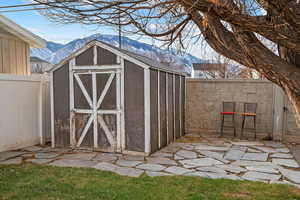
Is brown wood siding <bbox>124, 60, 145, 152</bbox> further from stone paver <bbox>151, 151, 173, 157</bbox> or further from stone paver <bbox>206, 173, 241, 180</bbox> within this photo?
stone paver <bbox>206, 173, 241, 180</bbox>

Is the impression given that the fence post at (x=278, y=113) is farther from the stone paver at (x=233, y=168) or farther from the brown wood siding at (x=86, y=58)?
the brown wood siding at (x=86, y=58)

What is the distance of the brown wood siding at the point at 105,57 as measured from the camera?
509 centimetres

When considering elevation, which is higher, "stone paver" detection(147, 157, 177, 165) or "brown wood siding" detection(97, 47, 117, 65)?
"brown wood siding" detection(97, 47, 117, 65)

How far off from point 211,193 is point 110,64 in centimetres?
329

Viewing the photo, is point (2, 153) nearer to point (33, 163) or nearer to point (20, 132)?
point (20, 132)

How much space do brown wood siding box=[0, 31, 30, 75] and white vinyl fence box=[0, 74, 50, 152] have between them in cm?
119

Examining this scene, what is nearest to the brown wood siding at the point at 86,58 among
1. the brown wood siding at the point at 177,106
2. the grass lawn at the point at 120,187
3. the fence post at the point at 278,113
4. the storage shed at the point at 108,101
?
the storage shed at the point at 108,101

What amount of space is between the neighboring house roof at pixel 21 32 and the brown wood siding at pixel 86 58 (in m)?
2.28

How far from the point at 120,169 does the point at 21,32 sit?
4879mm

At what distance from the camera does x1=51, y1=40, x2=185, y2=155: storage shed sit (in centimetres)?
497

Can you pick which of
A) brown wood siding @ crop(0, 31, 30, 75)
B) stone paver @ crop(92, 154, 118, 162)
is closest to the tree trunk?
stone paver @ crop(92, 154, 118, 162)

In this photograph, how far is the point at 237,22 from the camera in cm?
199

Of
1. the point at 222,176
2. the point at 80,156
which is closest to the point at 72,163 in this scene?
the point at 80,156

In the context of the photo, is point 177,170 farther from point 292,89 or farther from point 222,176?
point 292,89
